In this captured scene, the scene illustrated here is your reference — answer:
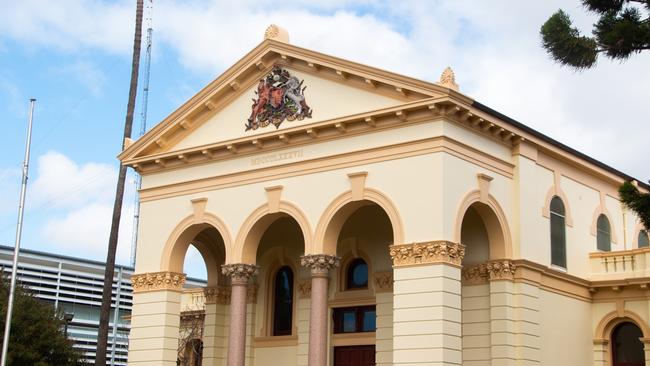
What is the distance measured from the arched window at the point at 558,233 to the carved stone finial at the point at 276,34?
948 cm

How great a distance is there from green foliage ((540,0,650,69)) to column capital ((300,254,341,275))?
30.3ft

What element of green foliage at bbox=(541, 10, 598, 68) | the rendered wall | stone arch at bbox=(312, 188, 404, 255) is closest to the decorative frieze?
the rendered wall

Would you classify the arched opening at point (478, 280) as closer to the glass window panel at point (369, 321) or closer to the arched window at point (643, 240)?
the glass window panel at point (369, 321)

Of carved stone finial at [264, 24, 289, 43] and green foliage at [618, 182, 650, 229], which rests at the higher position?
carved stone finial at [264, 24, 289, 43]

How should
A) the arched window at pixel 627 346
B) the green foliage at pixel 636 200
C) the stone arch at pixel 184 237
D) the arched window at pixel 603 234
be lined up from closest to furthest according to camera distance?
the green foliage at pixel 636 200
the stone arch at pixel 184 237
the arched window at pixel 627 346
the arched window at pixel 603 234

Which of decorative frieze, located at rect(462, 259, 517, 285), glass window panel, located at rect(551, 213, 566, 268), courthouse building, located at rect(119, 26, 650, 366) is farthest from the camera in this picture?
glass window panel, located at rect(551, 213, 566, 268)

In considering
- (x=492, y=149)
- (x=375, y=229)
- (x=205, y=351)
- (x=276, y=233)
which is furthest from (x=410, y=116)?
(x=205, y=351)

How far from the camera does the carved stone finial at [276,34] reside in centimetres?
3112

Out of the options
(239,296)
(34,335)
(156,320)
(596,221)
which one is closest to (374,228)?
(239,296)

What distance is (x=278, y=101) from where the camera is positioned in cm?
3089

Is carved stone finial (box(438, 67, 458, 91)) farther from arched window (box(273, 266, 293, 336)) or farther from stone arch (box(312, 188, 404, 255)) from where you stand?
arched window (box(273, 266, 293, 336))

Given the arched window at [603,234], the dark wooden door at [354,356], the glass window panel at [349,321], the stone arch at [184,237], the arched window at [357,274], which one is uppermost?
the arched window at [603,234]

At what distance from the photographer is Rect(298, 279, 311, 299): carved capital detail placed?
33572 millimetres

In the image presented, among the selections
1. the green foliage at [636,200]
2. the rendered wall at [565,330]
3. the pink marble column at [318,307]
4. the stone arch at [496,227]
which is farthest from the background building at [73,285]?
the green foliage at [636,200]
